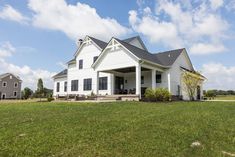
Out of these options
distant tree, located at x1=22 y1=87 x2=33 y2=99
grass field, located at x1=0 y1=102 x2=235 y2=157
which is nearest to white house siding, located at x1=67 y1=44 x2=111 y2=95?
grass field, located at x1=0 y1=102 x2=235 y2=157

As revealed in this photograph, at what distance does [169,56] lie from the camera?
28125 mm

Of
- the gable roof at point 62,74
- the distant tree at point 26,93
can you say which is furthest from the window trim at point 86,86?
the distant tree at point 26,93

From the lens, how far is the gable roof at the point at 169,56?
26492 mm

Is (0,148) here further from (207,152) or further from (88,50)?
(88,50)

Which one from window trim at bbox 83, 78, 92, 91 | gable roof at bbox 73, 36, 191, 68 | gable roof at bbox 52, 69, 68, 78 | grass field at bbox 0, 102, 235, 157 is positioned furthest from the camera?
gable roof at bbox 52, 69, 68, 78

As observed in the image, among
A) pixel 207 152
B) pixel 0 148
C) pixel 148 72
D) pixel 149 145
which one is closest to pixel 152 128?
pixel 149 145

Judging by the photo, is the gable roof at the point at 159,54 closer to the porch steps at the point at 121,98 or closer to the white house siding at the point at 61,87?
the porch steps at the point at 121,98

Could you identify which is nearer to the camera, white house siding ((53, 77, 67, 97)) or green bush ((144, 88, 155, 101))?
green bush ((144, 88, 155, 101))

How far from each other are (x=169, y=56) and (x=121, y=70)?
6.57m

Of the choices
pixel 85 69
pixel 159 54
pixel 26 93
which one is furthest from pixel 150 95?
pixel 26 93

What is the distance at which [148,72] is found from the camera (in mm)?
27297

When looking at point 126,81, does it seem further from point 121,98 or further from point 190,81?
point 190,81

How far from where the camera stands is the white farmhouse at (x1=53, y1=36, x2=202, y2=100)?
2302 cm

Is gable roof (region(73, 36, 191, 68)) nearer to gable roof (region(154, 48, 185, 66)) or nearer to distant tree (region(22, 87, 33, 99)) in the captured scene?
gable roof (region(154, 48, 185, 66))
